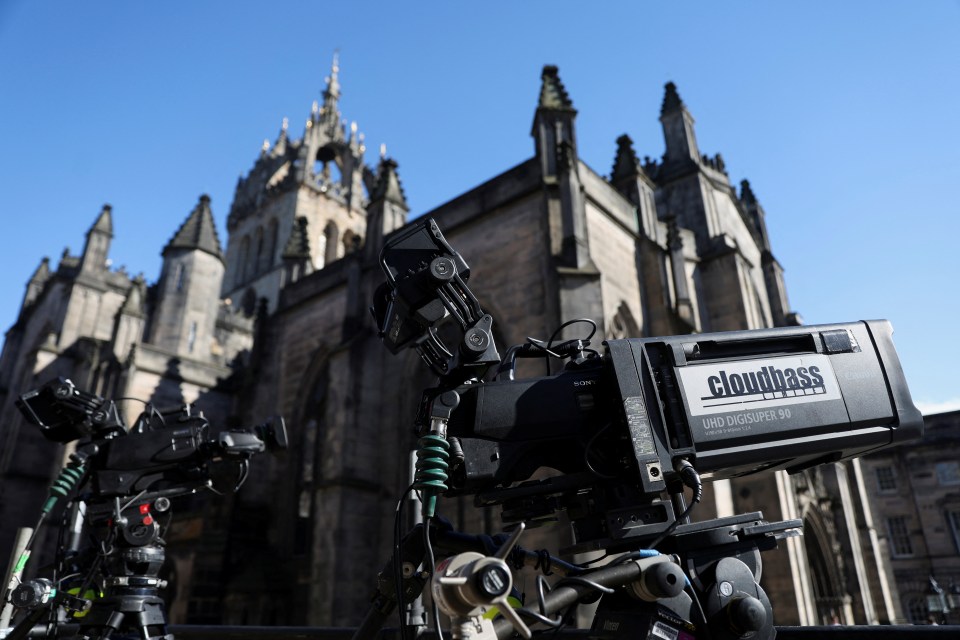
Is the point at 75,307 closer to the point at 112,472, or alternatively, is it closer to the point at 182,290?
the point at 182,290

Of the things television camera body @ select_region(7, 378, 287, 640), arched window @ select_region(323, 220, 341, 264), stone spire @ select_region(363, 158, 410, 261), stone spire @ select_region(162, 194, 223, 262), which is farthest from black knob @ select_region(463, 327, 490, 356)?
arched window @ select_region(323, 220, 341, 264)

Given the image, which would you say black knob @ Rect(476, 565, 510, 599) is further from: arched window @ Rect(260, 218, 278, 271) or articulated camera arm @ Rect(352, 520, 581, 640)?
arched window @ Rect(260, 218, 278, 271)

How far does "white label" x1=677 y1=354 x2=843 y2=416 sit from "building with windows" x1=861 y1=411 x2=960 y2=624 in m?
33.0

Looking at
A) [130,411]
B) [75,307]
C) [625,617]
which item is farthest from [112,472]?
[75,307]

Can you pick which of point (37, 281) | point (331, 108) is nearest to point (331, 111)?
point (331, 108)

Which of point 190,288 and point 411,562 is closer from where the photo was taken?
point 411,562

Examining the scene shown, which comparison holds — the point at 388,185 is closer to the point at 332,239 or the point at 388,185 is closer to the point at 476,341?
the point at 476,341

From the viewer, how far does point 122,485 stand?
13.4 ft

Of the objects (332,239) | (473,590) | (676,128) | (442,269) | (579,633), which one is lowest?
(579,633)

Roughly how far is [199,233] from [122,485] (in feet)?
73.8

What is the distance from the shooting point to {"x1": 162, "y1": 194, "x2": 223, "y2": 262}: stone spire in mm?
24062

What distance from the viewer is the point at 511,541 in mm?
1380

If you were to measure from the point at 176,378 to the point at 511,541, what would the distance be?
2049 cm

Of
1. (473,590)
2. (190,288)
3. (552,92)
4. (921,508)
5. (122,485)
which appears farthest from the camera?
(921,508)
